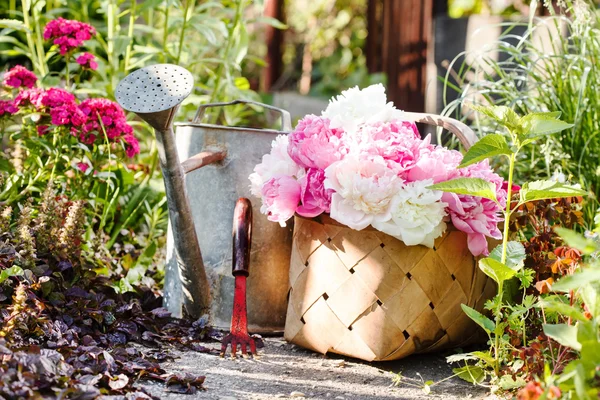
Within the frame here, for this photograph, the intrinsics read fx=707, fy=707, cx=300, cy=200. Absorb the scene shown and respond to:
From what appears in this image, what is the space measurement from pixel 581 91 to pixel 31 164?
171cm

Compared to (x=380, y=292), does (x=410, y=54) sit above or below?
above

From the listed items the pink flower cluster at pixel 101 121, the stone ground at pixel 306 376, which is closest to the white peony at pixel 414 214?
the stone ground at pixel 306 376

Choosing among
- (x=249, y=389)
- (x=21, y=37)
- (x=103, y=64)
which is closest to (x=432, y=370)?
(x=249, y=389)

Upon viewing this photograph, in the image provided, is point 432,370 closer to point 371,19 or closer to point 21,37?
point 21,37

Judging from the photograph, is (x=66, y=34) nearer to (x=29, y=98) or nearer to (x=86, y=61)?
(x=86, y=61)

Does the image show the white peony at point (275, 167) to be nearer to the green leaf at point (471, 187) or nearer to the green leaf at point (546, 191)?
the green leaf at point (471, 187)

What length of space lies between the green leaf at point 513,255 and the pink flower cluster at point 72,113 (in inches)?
45.5

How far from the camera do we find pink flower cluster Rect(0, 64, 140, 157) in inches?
80.0

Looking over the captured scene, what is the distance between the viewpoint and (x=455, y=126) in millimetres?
1858

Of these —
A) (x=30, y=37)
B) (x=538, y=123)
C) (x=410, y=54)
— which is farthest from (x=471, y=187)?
(x=410, y=54)

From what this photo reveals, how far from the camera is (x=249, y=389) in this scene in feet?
5.03

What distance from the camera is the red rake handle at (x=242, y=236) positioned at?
1815 mm

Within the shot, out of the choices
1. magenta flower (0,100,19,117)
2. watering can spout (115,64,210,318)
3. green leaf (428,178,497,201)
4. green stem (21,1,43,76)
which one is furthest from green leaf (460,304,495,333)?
green stem (21,1,43,76)

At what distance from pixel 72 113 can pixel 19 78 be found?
1.03 feet
